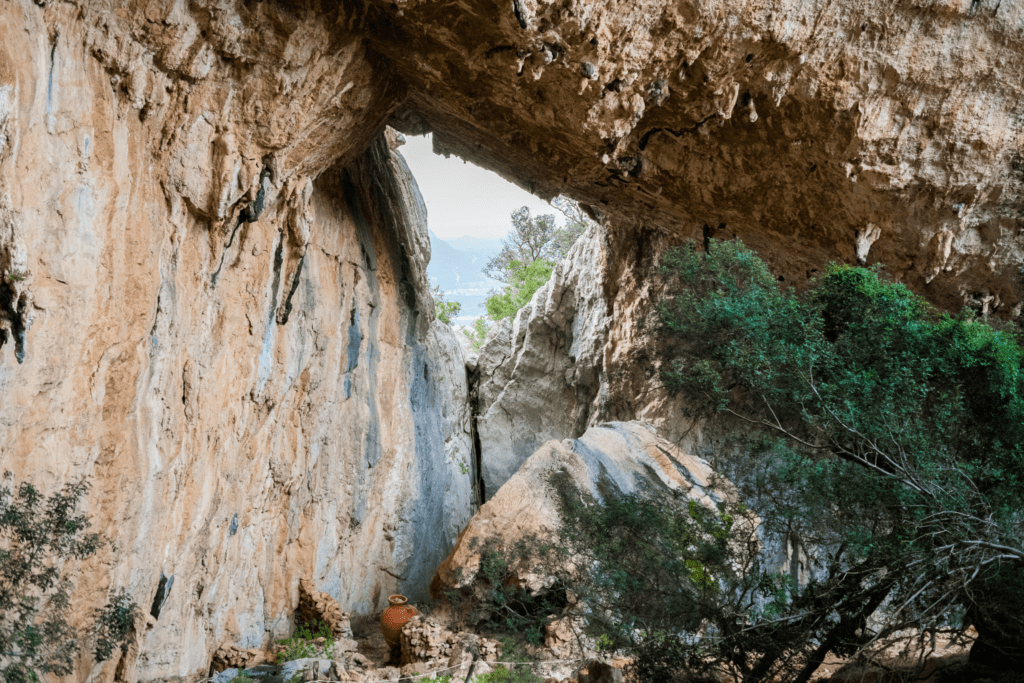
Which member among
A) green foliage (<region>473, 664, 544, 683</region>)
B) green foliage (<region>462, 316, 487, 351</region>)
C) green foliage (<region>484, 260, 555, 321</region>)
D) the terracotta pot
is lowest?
the terracotta pot

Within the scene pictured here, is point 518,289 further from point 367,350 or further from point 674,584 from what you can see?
point 674,584

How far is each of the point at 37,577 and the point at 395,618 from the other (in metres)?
5.40

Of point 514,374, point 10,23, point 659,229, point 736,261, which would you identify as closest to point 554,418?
point 514,374

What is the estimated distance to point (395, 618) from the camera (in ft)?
28.7

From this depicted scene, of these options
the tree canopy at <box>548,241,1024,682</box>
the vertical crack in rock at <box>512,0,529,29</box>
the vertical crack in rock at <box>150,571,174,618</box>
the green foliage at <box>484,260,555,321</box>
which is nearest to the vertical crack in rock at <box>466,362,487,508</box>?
the green foliage at <box>484,260,555,321</box>

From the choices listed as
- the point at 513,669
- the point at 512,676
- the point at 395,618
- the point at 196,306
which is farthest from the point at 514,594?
the point at 196,306

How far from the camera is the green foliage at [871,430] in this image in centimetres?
463

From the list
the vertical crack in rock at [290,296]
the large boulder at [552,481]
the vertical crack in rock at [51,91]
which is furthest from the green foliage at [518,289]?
the vertical crack in rock at [51,91]

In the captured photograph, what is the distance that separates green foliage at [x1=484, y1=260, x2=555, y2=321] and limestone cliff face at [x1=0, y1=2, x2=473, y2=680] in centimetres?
943

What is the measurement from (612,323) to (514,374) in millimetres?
3452

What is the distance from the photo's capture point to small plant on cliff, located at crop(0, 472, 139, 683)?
3926mm

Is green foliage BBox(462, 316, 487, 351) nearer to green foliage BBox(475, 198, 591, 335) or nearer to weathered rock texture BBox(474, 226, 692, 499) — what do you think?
green foliage BBox(475, 198, 591, 335)

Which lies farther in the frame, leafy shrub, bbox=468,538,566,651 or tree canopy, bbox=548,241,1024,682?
leafy shrub, bbox=468,538,566,651

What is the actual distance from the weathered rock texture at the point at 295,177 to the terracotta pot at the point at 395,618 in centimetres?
118
